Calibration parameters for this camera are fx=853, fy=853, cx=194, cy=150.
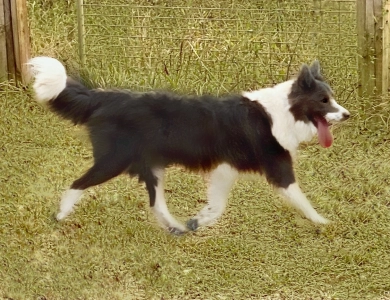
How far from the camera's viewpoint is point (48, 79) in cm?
441

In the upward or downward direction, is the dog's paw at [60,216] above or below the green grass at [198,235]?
above

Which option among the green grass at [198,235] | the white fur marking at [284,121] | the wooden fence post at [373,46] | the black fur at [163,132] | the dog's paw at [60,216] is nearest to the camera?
the green grass at [198,235]

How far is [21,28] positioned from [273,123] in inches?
110

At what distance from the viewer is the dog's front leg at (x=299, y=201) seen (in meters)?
4.57

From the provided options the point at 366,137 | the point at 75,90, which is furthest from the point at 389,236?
the point at 75,90

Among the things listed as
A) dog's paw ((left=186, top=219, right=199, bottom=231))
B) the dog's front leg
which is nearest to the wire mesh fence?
the dog's front leg

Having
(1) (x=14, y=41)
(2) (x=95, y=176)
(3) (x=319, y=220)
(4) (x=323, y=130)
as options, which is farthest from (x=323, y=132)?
(1) (x=14, y=41)

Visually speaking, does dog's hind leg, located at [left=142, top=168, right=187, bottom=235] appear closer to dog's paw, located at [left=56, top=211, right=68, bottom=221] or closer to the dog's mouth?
dog's paw, located at [left=56, top=211, right=68, bottom=221]

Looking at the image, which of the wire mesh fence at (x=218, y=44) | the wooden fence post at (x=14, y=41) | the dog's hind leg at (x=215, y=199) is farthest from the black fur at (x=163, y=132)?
the wooden fence post at (x=14, y=41)

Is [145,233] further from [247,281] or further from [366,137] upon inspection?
[366,137]

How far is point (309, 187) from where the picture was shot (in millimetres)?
5152

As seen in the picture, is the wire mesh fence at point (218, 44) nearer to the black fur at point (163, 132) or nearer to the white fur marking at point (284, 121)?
the white fur marking at point (284, 121)

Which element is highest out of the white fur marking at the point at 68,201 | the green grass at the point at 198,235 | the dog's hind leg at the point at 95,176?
the dog's hind leg at the point at 95,176

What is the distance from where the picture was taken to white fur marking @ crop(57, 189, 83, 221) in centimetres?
457
